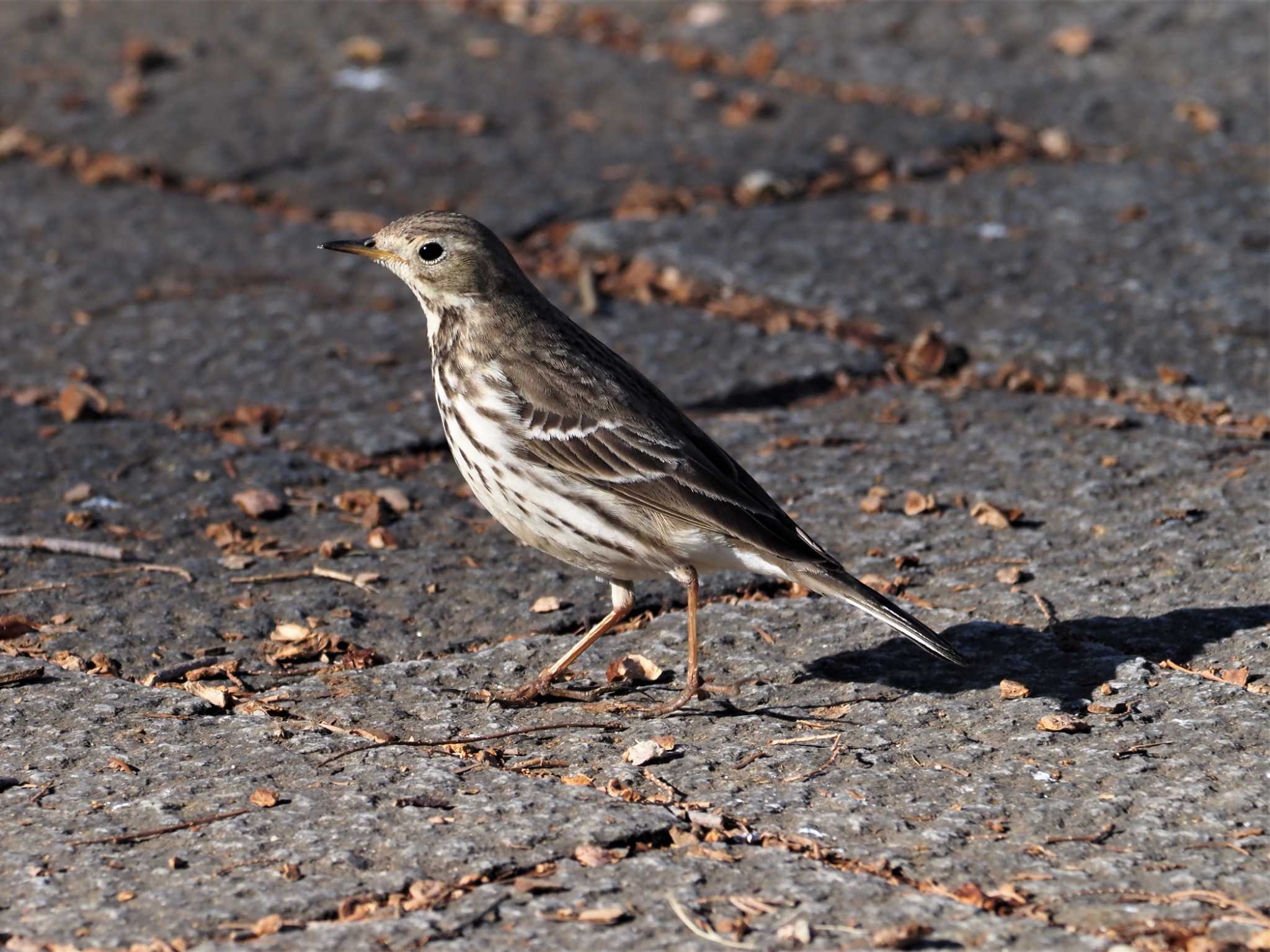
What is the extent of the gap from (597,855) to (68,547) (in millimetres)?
2242

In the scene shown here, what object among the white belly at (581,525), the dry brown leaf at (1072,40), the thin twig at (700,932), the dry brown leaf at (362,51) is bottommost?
the thin twig at (700,932)

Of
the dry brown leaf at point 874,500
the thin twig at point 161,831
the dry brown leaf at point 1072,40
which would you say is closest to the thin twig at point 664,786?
the thin twig at point 161,831

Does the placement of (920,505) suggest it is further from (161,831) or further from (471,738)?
(161,831)

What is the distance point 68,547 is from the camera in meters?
4.63

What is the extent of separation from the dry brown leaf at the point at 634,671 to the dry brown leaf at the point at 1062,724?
0.97 m

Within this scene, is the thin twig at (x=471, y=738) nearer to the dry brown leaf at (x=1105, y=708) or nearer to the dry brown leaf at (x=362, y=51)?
the dry brown leaf at (x=1105, y=708)

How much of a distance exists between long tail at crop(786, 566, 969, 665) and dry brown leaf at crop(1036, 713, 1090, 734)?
10.2 inches

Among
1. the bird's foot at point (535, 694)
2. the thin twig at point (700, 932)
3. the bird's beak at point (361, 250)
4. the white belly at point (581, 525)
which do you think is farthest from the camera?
the bird's beak at point (361, 250)

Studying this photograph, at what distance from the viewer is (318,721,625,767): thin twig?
3.61 meters

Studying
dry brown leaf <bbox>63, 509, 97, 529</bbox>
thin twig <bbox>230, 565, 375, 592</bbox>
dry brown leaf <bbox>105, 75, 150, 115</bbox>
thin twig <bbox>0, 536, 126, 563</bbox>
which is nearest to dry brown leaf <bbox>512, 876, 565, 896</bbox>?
thin twig <bbox>230, 565, 375, 592</bbox>

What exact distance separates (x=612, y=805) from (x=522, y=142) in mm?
4784

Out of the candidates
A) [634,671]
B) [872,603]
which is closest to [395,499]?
[634,671]

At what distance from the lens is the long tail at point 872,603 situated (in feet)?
12.8

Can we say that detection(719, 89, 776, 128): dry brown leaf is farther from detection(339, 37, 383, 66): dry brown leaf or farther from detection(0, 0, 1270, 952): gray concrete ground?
detection(339, 37, 383, 66): dry brown leaf
